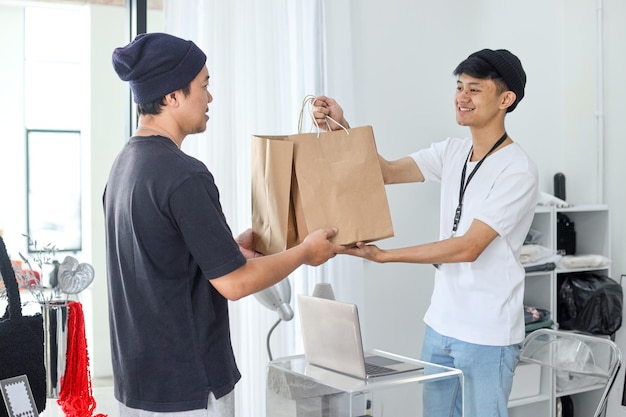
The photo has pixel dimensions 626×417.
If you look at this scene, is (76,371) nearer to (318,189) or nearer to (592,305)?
(318,189)

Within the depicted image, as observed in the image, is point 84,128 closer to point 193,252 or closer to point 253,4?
point 253,4

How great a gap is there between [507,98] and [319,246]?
0.84m

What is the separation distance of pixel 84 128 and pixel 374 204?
3.55 m

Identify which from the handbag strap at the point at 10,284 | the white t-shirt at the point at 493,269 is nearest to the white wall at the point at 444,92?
the white t-shirt at the point at 493,269

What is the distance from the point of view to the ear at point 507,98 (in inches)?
88.0

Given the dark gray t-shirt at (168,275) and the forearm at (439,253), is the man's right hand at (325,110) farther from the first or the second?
the dark gray t-shirt at (168,275)

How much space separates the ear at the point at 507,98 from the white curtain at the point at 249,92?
3.29 feet

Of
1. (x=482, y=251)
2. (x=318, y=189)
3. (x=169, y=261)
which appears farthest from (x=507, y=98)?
(x=169, y=261)

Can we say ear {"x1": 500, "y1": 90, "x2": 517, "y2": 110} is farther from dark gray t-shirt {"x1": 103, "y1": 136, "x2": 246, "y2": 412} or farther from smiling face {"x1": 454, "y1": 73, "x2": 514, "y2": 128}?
dark gray t-shirt {"x1": 103, "y1": 136, "x2": 246, "y2": 412}

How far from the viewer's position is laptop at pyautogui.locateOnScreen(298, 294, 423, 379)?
1.87 meters

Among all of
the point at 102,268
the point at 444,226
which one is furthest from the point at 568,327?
the point at 102,268

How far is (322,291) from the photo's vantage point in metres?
2.54

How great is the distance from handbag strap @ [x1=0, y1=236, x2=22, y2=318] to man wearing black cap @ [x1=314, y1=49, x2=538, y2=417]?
0.84m

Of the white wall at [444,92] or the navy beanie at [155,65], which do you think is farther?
the white wall at [444,92]
